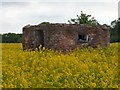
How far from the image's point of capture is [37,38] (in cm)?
2528

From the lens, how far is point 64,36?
24.3m

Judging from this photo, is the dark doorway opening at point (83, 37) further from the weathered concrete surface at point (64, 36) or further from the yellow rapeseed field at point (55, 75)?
the yellow rapeseed field at point (55, 75)

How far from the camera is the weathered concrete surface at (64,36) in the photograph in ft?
79.4

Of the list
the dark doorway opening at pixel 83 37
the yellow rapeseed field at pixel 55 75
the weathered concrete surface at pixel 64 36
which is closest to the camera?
the yellow rapeseed field at pixel 55 75

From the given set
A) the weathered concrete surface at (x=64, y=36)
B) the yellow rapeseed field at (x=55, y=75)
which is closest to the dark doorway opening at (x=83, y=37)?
the weathered concrete surface at (x=64, y=36)

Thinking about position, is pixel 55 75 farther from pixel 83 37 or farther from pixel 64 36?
pixel 83 37

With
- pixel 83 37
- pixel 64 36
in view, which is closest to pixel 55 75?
pixel 64 36

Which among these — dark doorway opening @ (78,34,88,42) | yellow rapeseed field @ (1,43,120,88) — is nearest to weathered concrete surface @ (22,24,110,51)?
dark doorway opening @ (78,34,88,42)

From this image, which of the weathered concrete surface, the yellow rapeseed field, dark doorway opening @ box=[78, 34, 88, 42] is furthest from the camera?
dark doorway opening @ box=[78, 34, 88, 42]

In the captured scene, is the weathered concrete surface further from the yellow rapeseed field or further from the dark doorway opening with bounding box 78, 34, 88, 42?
the yellow rapeseed field

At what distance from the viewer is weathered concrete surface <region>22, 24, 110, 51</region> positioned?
79.4 feet

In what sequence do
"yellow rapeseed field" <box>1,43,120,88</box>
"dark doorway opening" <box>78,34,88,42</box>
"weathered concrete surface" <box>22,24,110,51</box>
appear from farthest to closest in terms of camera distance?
"dark doorway opening" <box>78,34,88,42</box> → "weathered concrete surface" <box>22,24,110,51</box> → "yellow rapeseed field" <box>1,43,120,88</box>

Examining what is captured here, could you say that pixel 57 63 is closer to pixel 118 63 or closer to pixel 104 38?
pixel 118 63

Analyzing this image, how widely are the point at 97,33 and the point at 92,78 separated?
42.8ft
